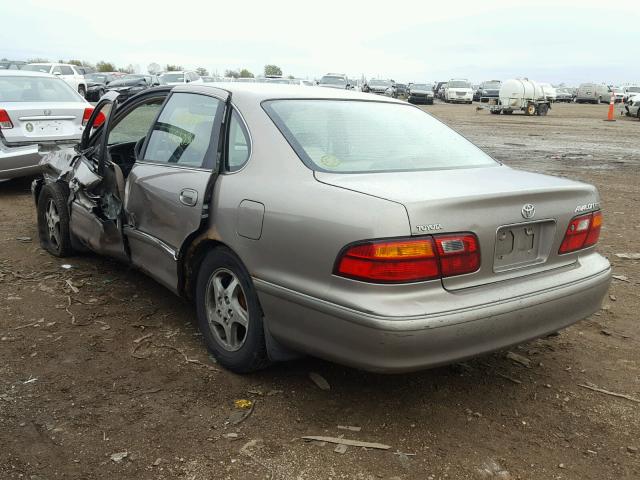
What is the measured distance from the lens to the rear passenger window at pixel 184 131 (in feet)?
12.2

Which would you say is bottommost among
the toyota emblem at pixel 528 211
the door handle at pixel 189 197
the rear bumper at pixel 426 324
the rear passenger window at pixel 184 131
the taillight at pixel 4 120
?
the rear bumper at pixel 426 324

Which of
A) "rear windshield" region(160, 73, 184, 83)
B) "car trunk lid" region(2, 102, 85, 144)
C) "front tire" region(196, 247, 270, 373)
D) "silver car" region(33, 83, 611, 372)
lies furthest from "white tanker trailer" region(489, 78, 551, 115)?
"front tire" region(196, 247, 270, 373)

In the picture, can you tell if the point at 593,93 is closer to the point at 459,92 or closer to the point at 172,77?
the point at 459,92

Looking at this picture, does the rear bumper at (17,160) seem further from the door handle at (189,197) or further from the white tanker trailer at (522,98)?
the white tanker trailer at (522,98)

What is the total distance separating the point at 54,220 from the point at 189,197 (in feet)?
8.40

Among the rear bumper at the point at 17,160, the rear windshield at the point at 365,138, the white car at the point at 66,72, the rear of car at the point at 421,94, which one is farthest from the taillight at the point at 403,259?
the rear of car at the point at 421,94

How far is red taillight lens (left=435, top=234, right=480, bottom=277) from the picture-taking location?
8.72 ft

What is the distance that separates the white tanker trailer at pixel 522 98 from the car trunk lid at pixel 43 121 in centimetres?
2725

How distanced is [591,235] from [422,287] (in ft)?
4.07

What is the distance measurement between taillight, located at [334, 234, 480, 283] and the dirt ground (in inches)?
31.2

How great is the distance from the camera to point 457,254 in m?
2.70

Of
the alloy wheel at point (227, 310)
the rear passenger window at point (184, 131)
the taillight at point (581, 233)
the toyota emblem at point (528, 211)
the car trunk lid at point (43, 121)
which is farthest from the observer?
the car trunk lid at point (43, 121)

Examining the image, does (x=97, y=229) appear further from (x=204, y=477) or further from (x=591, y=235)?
(x=591, y=235)

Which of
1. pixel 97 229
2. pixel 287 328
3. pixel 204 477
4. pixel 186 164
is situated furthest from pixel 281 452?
pixel 97 229
